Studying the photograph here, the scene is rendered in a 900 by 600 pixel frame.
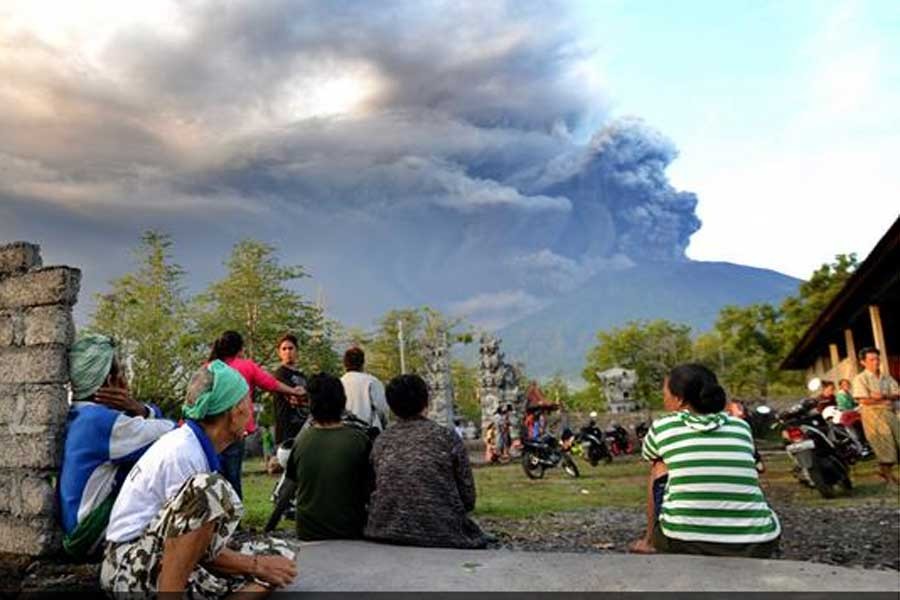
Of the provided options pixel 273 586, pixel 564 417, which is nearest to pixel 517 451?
pixel 564 417

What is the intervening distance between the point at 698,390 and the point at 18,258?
4.08 meters

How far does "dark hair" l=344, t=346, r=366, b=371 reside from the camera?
6.52 meters

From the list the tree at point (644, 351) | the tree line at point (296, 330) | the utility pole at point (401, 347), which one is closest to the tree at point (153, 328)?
the tree line at point (296, 330)

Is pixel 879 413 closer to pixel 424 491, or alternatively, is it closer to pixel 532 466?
pixel 532 466

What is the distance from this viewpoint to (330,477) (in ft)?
15.0

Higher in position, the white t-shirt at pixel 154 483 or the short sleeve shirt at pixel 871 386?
the short sleeve shirt at pixel 871 386

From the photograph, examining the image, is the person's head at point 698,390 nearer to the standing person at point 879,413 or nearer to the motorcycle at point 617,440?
the standing person at point 879,413

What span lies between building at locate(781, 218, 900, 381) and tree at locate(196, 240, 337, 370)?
69.6 feet

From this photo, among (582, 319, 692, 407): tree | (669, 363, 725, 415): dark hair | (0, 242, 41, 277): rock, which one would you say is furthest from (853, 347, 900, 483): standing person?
(582, 319, 692, 407): tree

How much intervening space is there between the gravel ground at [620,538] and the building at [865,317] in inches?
136

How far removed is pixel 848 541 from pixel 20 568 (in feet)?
18.5

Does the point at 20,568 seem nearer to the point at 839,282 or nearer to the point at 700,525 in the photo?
the point at 700,525

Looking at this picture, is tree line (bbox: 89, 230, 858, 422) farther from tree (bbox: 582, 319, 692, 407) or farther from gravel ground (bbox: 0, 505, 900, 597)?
gravel ground (bbox: 0, 505, 900, 597)

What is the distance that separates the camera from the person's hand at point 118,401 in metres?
3.95
